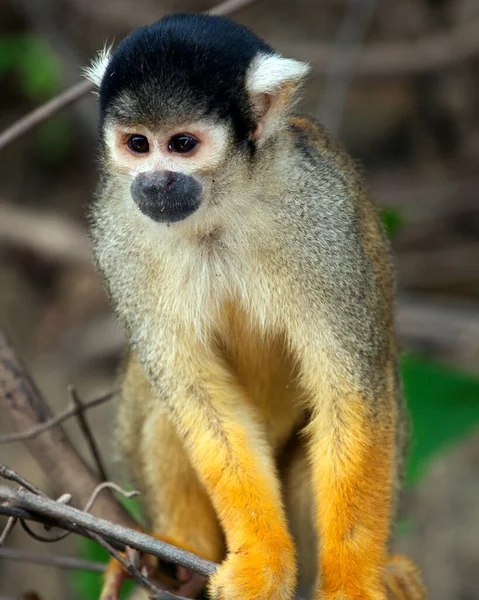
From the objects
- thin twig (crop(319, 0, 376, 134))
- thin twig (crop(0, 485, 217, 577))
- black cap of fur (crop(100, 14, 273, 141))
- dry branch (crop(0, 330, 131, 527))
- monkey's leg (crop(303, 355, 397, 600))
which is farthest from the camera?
thin twig (crop(319, 0, 376, 134))

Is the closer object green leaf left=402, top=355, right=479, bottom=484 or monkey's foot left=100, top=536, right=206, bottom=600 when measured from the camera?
monkey's foot left=100, top=536, right=206, bottom=600

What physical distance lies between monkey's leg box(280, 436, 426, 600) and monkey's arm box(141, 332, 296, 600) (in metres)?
0.32

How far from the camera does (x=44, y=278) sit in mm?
8328

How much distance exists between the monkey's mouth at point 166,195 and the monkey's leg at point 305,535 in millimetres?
1180

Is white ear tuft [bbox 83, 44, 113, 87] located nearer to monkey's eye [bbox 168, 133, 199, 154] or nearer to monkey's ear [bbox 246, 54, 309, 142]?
monkey's eye [bbox 168, 133, 199, 154]

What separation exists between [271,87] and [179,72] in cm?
33

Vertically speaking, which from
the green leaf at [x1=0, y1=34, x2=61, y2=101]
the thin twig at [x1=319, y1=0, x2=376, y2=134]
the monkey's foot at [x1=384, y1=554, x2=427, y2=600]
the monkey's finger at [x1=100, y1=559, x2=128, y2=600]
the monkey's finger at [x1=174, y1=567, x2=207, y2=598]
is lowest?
the monkey's finger at [x1=100, y1=559, x2=128, y2=600]

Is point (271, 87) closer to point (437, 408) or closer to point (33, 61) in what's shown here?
point (437, 408)

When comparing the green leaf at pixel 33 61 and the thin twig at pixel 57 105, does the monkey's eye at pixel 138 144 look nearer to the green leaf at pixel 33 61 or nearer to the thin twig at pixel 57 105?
the thin twig at pixel 57 105

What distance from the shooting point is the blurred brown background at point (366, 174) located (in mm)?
6637

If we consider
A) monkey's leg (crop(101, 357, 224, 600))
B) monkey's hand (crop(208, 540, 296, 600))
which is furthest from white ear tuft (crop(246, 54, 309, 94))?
monkey's hand (crop(208, 540, 296, 600))

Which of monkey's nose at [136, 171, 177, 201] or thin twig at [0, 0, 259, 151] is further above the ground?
thin twig at [0, 0, 259, 151]

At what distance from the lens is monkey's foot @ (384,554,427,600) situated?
360 centimetres

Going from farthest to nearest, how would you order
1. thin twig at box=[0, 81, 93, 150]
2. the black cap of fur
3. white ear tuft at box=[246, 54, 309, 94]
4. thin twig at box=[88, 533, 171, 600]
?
thin twig at box=[0, 81, 93, 150] < white ear tuft at box=[246, 54, 309, 94] < the black cap of fur < thin twig at box=[88, 533, 171, 600]
